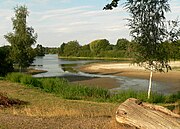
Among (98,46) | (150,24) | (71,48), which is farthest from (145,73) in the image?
(71,48)

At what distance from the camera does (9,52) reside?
157 ft

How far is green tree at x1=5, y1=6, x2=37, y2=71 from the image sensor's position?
1853 inches

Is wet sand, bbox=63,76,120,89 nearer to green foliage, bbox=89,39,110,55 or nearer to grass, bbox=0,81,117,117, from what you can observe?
grass, bbox=0,81,117,117

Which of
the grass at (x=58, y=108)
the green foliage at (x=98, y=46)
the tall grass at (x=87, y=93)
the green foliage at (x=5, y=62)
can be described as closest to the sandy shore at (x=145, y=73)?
the tall grass at (x=87, y=93)

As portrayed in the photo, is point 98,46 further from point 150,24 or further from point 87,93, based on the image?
point 150,24

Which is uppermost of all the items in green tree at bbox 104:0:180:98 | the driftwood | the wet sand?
green tree at bbox 104:0:180:98

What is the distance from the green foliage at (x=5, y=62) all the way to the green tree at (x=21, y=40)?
1125 millimetres

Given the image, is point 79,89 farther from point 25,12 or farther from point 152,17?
point 25,12

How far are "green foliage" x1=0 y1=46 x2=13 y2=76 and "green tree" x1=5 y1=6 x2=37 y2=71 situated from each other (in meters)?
1.13

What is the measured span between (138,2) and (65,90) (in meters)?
13.8

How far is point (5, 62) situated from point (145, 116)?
4315 cm

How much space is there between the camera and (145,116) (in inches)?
265

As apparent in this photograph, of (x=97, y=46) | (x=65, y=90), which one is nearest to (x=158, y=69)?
(x=65, y=90)

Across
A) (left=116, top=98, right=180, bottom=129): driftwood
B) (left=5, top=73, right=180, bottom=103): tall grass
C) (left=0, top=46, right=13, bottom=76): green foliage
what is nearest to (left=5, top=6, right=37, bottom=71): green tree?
(left=0, top=46, right=13, bottom=76): green foliage
